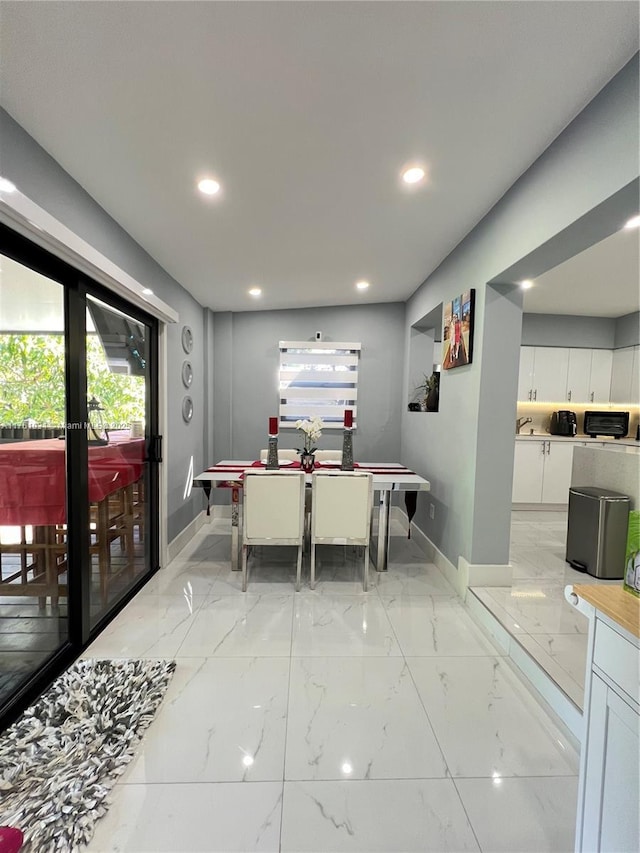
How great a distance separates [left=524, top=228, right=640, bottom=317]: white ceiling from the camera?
10.4 feet

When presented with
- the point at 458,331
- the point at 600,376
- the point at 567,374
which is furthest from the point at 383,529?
the point at 600,376

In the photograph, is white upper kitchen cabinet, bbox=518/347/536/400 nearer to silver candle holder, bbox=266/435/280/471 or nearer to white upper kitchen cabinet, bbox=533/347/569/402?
white upper kitchen cabinet, bbox=533/347/569/402

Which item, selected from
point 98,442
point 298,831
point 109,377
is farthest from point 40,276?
point 298,831

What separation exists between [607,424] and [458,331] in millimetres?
3615

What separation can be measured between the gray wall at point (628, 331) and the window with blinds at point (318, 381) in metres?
3.63

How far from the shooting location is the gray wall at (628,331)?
519 centimetres

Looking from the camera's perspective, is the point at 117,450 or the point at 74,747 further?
the point at 117,450

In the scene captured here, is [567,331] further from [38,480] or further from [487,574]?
[38,480]

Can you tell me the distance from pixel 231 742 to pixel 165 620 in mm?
1168

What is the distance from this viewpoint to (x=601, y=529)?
3061mm

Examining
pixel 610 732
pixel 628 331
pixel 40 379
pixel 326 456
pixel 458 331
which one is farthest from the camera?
pixel 628 331

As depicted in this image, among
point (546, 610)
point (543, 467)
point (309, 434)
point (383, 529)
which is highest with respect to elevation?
point (309, 434)

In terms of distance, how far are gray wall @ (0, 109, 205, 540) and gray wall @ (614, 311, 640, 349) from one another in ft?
18.2

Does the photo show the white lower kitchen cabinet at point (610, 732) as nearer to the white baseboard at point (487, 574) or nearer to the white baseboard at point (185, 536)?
the white baseboard at point (487, 574)
